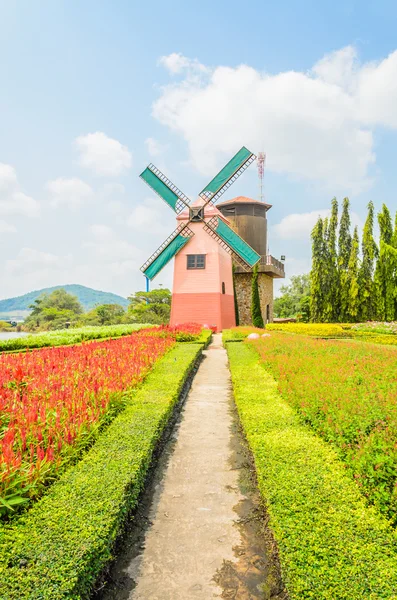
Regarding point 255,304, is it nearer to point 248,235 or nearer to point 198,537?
point 248,235

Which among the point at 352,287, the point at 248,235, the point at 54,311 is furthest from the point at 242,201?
the point at 54,311

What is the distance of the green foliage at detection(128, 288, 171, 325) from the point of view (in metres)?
31.8

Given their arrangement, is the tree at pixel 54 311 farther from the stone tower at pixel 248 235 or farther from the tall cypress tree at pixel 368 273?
the tall cypress tree at pixel 368 273

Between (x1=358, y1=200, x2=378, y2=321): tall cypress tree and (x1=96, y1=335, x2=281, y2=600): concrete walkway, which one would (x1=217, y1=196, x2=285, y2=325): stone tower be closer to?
(x1=358, y1=200, x2=378, y2=321): tall cypress tree

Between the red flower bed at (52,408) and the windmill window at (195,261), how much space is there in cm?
1497

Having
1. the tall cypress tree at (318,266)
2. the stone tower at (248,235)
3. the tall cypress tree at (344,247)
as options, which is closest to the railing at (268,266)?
the stone tower at (248,235)

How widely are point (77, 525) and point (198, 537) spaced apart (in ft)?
4.20

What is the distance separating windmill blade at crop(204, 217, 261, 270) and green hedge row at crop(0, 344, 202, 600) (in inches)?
781

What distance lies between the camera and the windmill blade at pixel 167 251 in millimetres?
24203

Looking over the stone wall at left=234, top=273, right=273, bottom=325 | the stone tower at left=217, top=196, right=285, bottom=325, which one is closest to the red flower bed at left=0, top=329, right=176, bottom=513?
the stone wall at left=234, top=273, right=273, bottom=325

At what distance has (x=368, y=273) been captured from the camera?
93.8 ft

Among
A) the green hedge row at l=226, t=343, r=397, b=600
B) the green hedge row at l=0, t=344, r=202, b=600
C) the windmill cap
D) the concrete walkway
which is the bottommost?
the concrete walkway

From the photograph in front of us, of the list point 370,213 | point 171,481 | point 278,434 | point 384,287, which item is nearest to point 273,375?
point 278,434

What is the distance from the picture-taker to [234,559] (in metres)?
3.35
